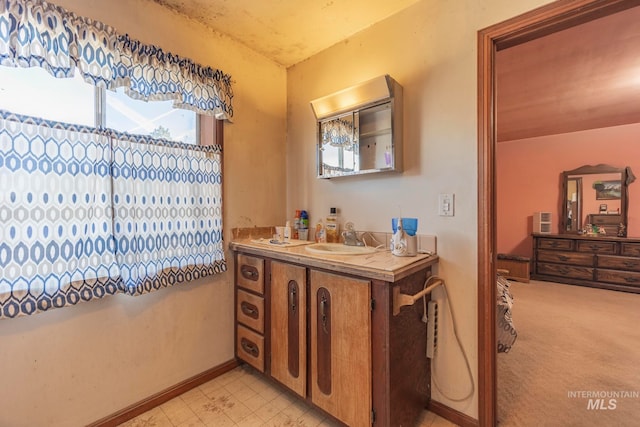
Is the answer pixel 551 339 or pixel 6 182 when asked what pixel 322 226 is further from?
pixel 551 339

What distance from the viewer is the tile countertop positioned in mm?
1175

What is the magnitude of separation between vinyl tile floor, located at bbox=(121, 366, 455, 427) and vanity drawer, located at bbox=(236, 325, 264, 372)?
0.15m

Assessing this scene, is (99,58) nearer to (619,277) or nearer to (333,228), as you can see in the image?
(333,228)

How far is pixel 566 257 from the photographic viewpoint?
13.4ft

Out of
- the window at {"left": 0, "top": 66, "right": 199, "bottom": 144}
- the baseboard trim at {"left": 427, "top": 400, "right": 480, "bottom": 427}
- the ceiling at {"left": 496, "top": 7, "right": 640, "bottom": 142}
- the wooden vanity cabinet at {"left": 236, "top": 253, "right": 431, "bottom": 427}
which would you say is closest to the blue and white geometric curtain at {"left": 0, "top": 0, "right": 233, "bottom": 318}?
the window at {"left": 0, "top": 66, "right": 199, "bottom": 144}

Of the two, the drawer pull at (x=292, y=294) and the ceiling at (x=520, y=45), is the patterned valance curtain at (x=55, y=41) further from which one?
the drawer pull at (x=292, y=294)

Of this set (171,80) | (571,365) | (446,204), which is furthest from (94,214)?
(571,365)

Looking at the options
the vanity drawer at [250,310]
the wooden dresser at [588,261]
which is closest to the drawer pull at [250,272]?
the vanity drawer at [250,310]

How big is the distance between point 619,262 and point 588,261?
305 millimetres

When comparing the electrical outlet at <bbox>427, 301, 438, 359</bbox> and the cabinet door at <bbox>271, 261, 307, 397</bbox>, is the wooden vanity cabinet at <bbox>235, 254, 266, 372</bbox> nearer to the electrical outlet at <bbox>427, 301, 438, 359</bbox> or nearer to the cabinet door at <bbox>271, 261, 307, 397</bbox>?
the cabinet door at <bbox>271, 261, 307, 397</bbox>

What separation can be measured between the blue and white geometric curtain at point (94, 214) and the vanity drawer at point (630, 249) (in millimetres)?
5268

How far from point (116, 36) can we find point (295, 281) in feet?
5.30

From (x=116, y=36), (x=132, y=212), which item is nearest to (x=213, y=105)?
(x=116, y=36)

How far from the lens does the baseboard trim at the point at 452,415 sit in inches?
56.3
